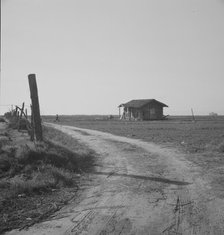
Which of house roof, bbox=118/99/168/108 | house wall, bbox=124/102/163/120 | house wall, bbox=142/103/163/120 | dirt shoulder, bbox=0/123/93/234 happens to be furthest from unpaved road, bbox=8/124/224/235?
house wall, bbox=142/103/163/120

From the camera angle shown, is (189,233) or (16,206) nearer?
(189,233)

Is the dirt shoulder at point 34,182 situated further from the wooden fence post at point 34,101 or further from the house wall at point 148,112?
the house wall at point 148,112

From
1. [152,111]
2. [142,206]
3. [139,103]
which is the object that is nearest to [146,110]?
[152,111]

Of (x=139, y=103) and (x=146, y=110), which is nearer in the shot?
(x=146, y=110)

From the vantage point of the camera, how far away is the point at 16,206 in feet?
22.4

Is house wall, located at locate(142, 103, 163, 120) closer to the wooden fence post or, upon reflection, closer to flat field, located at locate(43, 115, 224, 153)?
flat field, located at locate(43, 115, 224, 153)

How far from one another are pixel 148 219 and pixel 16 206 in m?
3.34

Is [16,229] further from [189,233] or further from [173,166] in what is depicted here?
[173,166]

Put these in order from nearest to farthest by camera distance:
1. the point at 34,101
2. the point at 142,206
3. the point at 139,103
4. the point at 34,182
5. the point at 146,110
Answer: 1. the point at 142,206
2. the point at 34,182
3. the point at 34,101
4. the point at 146,110
5. the point at 139,103

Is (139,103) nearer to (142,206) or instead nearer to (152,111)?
(152,111)

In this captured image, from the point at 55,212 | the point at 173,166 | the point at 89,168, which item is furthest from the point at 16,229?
the point at 173,166

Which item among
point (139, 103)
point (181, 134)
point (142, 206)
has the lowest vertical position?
point (142, 206)

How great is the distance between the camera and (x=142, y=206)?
257 inches

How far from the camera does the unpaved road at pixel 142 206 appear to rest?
5309 mm
